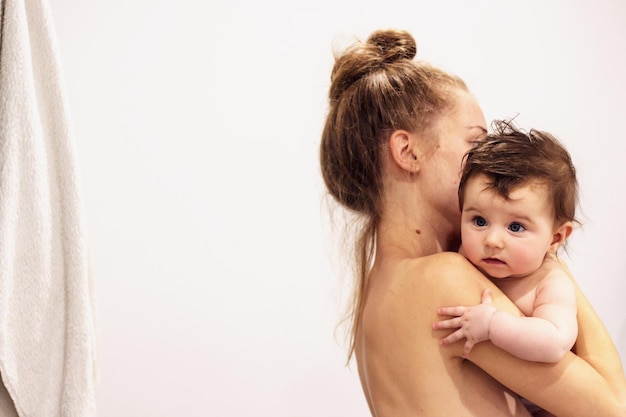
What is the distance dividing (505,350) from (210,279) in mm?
798

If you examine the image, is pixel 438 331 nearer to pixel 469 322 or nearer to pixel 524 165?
pixel 469 322

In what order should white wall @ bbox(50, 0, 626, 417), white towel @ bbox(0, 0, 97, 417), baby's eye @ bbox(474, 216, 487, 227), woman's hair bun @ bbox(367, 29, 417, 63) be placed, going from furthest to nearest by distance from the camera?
1. white wall @ bbox(50, 0, 626, 417)
2. woman's hair bun @ bbox(367, 29, 417, 63)
3. baby's eye @ bbox(474, 216, 487, 227)
4. white towel @ bbox(0, 0, 97, 417)

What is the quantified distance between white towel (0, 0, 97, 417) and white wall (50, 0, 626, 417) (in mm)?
614

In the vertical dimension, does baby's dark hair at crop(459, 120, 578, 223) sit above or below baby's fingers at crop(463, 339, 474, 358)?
above

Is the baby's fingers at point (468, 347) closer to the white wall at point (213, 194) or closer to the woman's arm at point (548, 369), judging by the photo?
the woman's arm at point (548, 369)

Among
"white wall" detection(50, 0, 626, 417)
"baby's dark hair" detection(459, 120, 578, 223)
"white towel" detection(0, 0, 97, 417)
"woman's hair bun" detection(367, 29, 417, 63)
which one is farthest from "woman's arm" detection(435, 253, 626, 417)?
"white wall" detection(50, 0, 626, 417)

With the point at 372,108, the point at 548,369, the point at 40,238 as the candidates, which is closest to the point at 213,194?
the point at 372,108

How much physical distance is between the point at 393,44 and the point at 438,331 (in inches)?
17.3

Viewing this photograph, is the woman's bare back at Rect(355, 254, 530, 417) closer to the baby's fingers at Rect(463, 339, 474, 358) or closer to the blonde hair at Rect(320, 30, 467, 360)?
the baby's fingers at Rect(463, 339, 474, 358)

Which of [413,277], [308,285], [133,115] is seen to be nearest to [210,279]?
[308,285]

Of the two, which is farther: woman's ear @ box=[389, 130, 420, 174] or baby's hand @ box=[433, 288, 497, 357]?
woman's ear @ box=[389, 130, 420, 174]

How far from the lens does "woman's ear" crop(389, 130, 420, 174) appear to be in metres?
1.11

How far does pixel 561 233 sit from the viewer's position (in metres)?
1.06

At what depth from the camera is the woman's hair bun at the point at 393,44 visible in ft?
3.83
